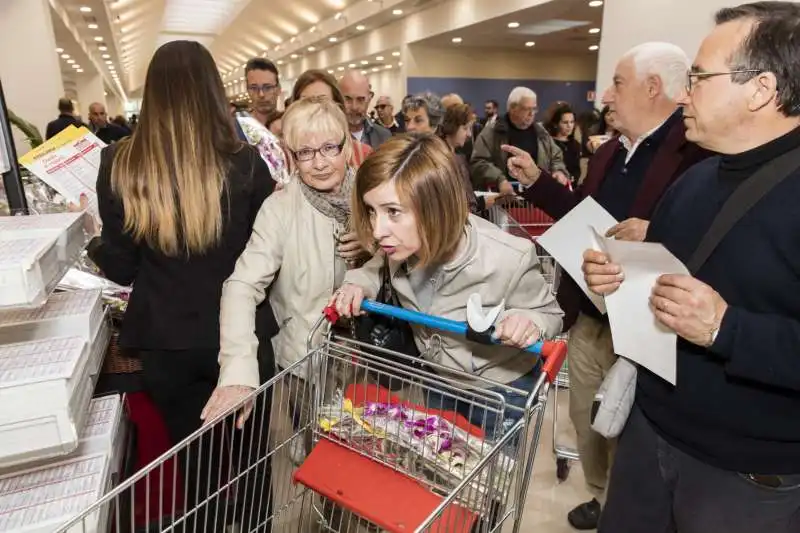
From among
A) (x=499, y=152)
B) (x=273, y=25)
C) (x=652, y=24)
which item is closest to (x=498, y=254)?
Result: (x=499, y=152)

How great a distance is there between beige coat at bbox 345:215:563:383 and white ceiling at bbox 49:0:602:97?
7.64m

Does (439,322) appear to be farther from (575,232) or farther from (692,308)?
(575,232)

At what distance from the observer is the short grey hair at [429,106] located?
4.24 meters

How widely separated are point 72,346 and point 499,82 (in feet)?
46.4

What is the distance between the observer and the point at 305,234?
1.65 meters

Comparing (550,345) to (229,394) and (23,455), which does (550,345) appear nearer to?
(229,394)

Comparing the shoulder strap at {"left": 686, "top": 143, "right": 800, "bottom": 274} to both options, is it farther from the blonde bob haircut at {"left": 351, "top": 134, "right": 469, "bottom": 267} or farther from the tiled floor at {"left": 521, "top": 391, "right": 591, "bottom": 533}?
the tiled floor at {"left": 521, "top": 391, "right": 591, "bottom": 533}

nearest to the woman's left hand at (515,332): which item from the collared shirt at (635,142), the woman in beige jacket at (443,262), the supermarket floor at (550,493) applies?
the woman in beige jacket at (443,262)

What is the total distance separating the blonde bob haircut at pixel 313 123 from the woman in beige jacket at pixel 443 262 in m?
0.32

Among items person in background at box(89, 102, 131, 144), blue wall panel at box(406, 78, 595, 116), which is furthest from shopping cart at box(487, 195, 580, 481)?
blue wall panel at box(406, 78, 595, 116)

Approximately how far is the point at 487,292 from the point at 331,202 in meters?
0.60

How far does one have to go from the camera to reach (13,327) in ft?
4.12

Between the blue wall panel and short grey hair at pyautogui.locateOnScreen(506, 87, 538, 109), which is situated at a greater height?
the blue wall panel

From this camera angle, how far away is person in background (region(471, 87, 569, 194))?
4270 mm
